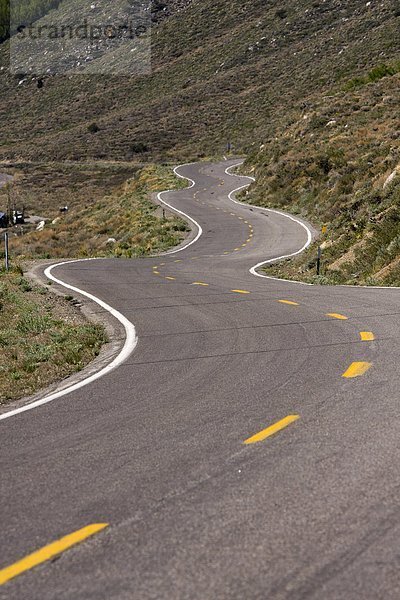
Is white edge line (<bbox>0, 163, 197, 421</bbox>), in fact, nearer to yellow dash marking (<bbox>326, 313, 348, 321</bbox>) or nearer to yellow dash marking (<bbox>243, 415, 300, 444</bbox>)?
yellow dash marking (<bbox>243, 415, 300, 444</bbox>)

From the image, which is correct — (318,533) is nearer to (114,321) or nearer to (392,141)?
(114,321)

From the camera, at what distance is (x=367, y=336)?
424 inches

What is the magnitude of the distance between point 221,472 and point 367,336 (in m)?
5.65

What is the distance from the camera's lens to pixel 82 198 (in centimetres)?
7738

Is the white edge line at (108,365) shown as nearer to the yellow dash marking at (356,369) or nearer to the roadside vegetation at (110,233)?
the yellow dash marking at (356,369)

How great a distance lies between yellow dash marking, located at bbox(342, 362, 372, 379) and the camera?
338 inches

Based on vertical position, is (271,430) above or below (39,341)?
above

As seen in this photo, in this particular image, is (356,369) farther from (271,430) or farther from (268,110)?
(268,110)

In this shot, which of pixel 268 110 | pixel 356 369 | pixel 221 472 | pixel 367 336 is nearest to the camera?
pixel 221 472

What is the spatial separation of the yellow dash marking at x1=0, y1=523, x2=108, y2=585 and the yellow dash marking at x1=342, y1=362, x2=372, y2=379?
449cm

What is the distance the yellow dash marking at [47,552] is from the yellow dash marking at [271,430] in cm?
193

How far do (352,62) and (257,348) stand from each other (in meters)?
92.6

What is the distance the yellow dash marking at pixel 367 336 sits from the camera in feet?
34.5

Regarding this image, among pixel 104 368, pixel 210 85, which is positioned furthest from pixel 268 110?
pixel 104 368
